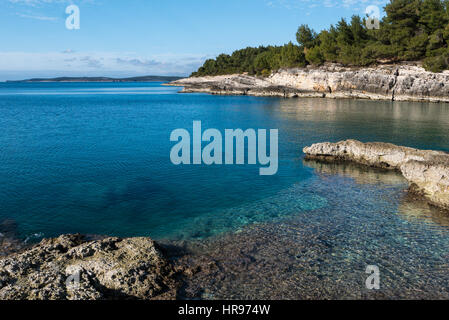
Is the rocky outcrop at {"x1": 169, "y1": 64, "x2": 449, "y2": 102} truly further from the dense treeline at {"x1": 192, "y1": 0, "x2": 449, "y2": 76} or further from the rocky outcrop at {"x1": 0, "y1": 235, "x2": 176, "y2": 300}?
the rocky outcrop at {"x1": 0, "y1": 235, "x2": 176, "y2": 300}

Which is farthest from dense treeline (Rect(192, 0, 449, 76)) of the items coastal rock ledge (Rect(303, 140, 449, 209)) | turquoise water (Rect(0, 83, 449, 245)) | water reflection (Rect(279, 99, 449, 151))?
coastal rock ledge (Rect(303, 140, 449, 209))

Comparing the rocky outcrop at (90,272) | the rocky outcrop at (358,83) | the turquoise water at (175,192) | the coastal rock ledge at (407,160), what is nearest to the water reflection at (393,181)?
the turquoise water at (175,192)

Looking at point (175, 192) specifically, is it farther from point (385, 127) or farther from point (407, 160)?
point (385, 127)

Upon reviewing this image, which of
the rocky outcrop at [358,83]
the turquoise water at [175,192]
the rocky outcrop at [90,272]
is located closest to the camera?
the rocky outcrop at [90,272]

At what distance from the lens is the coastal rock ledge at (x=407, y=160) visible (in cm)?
1936

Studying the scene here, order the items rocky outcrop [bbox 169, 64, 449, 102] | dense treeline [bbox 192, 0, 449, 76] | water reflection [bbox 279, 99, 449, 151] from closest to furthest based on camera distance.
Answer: water reflection [bbox 279, 99, 449, 151], rocky outcrop [bbox 169, 64, 449, 102], dense treeline [bbox 192, 0, 449, 76]

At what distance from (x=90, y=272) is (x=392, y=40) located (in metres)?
98.2

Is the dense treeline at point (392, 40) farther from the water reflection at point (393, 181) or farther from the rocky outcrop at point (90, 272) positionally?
the rocky outcrop at point (90, 272)

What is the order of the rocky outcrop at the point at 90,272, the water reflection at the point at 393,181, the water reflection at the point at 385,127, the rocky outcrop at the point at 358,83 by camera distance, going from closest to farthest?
the rocky outcrop at the point at 90,272 < the water reflection at the point at 393,181 < the water reflection at the point at 385,127 < the rocky outcrop at the point at 358,83

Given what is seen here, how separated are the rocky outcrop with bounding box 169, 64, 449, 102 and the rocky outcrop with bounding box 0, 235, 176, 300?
8504 centimetres

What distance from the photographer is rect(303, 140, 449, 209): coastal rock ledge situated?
762 inches

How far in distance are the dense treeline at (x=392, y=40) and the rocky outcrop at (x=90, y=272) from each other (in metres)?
86.5

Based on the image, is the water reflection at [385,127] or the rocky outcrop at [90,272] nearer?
the rocky outcrop at [90,272]
